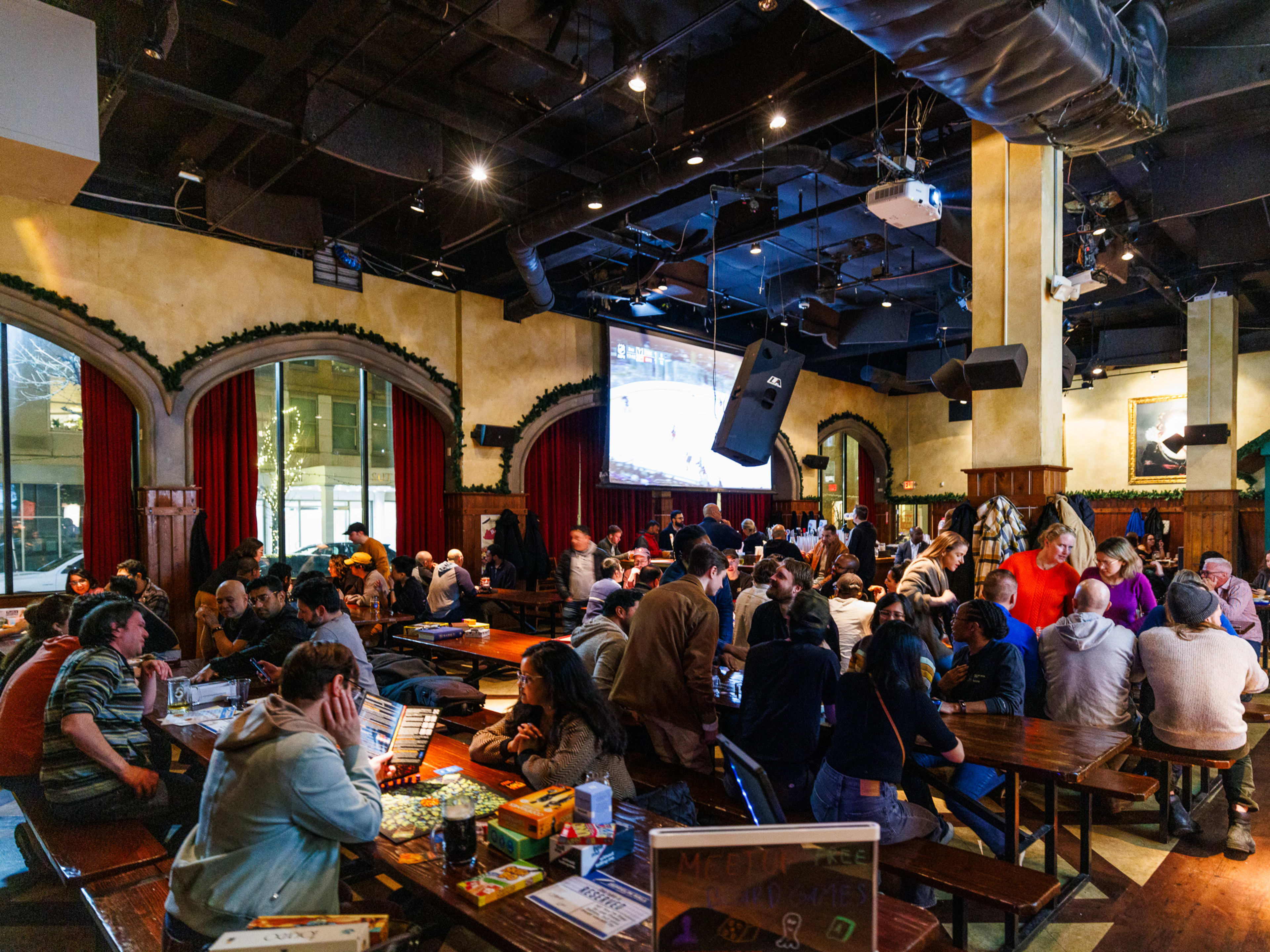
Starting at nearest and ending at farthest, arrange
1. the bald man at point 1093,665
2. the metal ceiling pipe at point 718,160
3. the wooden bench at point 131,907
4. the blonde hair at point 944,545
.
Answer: the wooden bench at point 131,907 → the bald man at point 1093,665 → the blonde hair at point 944,545 → the metal ceiling pipe at point 718,160

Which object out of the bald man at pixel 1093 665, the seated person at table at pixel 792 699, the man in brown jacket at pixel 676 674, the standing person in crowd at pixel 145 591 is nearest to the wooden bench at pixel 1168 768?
the bald man at pixel 1093 665

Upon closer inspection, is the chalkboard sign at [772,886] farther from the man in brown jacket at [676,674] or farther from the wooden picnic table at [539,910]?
the man in brown jacket at [676,674]

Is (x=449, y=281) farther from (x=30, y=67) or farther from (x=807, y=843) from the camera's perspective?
(x=807, y=843)

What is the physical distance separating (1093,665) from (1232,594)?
324cm

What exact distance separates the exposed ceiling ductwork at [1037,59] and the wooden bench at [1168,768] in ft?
10.2

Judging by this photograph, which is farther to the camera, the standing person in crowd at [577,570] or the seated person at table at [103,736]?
the standing person in crowd at [577,570]

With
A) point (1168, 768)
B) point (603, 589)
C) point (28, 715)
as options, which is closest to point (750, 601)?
point (603, 589)

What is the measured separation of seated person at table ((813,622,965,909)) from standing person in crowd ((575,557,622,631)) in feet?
4.88

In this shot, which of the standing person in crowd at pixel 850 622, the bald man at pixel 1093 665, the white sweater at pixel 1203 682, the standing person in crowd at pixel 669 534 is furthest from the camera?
the standing person in crowd at pixel 669 534

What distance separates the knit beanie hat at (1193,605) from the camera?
3.52m

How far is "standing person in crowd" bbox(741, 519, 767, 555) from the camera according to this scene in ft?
30.9

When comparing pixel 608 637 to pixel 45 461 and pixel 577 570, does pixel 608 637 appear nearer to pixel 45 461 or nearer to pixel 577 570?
pixel 577 570

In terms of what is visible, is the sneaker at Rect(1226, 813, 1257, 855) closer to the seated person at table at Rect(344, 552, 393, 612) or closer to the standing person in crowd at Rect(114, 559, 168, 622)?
the seated person at table at Rect(344, 552, 393, 612)

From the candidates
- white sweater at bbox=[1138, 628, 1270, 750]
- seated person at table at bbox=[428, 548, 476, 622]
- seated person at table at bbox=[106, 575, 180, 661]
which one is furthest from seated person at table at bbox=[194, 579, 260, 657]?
white sweater at bbox=[1138, 628, 1270, 750]
